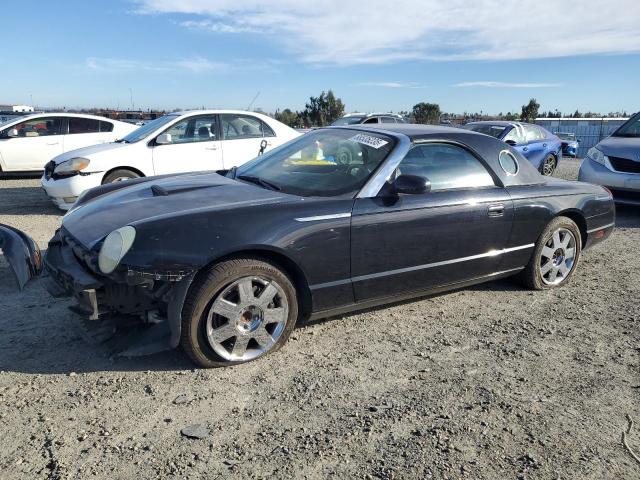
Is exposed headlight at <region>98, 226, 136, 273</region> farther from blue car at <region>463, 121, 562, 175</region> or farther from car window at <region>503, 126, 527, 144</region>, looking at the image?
car window at <region>503, 126, 527, 144</region>

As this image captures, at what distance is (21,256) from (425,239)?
277 centimetres

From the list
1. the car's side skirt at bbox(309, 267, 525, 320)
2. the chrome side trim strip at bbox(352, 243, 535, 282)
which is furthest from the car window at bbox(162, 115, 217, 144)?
the chrome side trim strip at bbox(352, 243, 535, 282)

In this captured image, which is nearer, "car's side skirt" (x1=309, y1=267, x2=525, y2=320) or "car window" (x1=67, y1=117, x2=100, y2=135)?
"car's side skirt" (x1=309, y1=267, x2=525, y2=320)

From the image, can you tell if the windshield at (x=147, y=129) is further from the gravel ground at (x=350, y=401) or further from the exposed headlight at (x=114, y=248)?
the exposed headlight at (x=114, y=248)

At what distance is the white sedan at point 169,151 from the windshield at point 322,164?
3.35 metres

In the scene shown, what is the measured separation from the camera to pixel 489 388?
3.05 metres

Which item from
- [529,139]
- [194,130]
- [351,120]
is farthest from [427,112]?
[194,130]

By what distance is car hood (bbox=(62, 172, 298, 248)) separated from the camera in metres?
3.20

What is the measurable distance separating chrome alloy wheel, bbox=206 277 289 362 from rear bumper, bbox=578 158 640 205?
22.1 feet

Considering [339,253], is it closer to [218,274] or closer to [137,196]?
[218,274]

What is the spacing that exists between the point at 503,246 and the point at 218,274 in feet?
7.93

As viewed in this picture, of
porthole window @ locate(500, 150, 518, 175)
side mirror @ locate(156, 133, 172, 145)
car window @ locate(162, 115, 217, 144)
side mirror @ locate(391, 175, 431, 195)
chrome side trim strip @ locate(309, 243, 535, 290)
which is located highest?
car window @ locate(162, 115, 217, 144)

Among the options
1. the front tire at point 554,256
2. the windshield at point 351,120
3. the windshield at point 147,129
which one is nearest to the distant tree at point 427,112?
the windshield at point 351,120

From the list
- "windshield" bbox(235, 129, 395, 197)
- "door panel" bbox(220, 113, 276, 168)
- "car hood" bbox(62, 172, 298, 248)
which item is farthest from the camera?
"door panel" bbox(220, 113, 276, 168)
